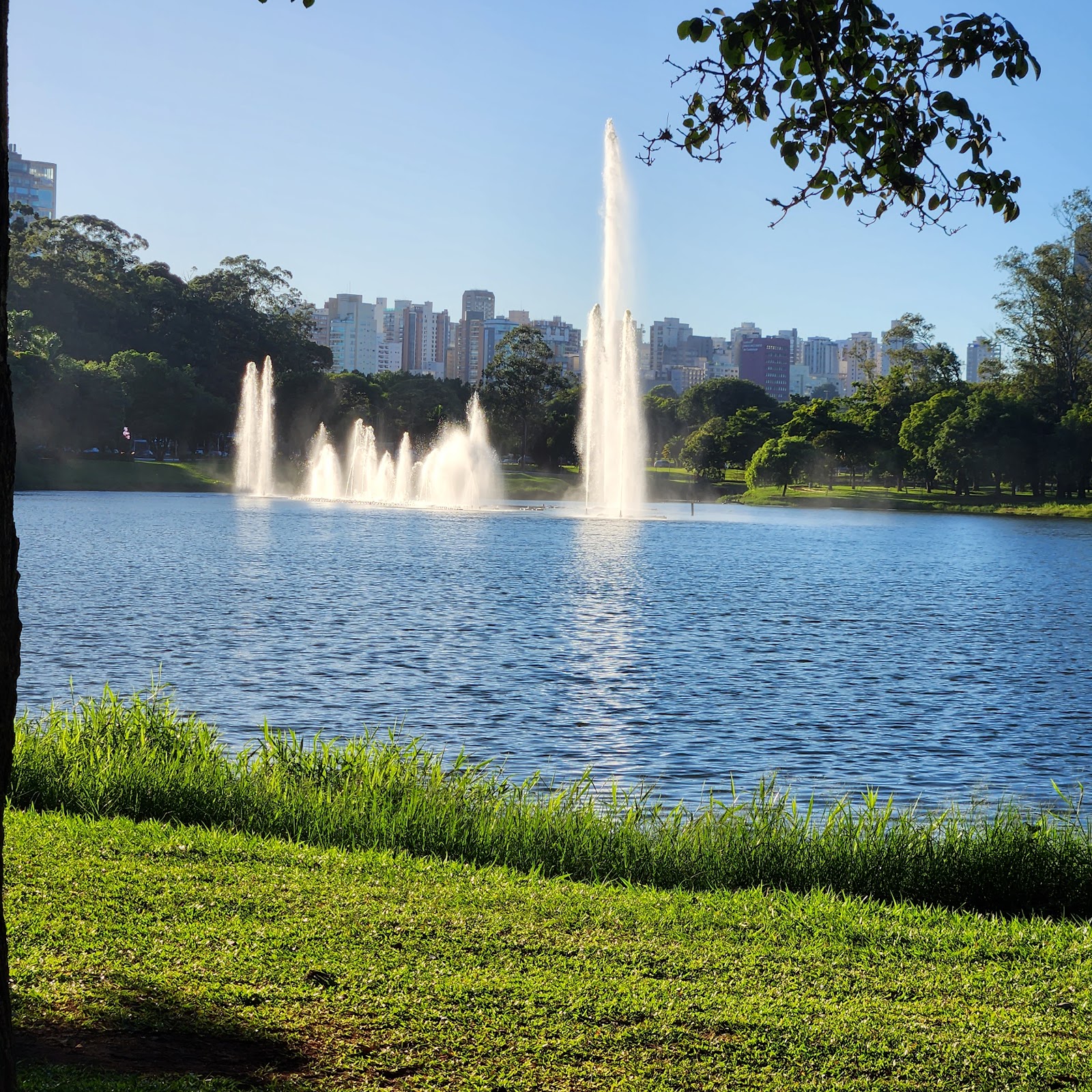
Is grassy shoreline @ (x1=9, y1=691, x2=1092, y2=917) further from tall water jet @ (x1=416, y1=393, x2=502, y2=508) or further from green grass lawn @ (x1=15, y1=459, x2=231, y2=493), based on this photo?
green grass lawn @ (x1=15, y1=459, x2=231, y2=493)

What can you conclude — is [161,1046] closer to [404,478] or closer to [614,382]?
[614,382]

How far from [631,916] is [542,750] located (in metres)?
6.93

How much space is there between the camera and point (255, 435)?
96812mm

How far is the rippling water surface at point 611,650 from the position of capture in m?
13.5

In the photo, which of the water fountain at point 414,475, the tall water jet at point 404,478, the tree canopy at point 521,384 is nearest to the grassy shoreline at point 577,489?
the water fountain at point 414,475

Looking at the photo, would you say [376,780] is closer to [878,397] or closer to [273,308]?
[878,397]

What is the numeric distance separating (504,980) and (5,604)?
259 centimetres

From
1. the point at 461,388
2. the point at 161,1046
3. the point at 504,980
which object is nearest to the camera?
the point at 161,1046

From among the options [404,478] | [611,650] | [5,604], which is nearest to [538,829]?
[5,604]

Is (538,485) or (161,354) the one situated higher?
(161,354)

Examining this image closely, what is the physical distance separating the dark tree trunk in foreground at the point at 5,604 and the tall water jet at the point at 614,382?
49.1 meters

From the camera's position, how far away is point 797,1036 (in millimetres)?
4641

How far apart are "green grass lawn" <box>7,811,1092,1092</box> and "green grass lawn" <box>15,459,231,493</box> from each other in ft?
239

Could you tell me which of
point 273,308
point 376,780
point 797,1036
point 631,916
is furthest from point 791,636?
point 273,308
